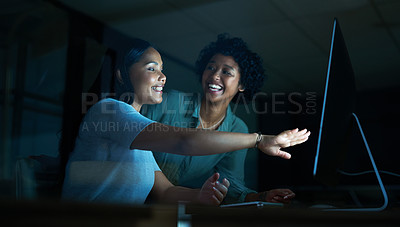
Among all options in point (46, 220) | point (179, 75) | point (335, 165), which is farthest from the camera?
point (179, 75)

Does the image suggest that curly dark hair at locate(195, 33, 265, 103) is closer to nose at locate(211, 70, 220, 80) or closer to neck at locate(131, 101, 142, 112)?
nose at locate(211, 70, 220, 80)

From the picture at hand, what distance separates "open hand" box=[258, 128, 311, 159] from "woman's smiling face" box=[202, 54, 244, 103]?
0.35 metres

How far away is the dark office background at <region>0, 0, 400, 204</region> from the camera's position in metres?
2.17

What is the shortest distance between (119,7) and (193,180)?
1.45 m

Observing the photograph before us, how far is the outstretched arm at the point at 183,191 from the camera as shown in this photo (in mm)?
1482

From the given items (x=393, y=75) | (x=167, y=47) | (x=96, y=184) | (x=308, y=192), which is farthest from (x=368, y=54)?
(x=96, y=184)

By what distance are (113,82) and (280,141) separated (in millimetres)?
912

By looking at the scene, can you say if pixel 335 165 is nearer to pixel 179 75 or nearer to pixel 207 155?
pixel 207 155

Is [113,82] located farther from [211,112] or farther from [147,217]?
[147,217]

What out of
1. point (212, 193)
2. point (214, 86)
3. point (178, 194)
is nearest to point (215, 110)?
point (214, 86)

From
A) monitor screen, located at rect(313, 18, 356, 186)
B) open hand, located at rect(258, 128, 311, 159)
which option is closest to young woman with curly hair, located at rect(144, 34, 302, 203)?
open hand, located at rect(258, 128, 311, 159)

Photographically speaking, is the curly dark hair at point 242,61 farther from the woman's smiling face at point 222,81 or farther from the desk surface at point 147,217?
the desk surface at point 147,217

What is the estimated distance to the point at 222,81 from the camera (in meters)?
2.08

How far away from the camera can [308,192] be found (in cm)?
354
